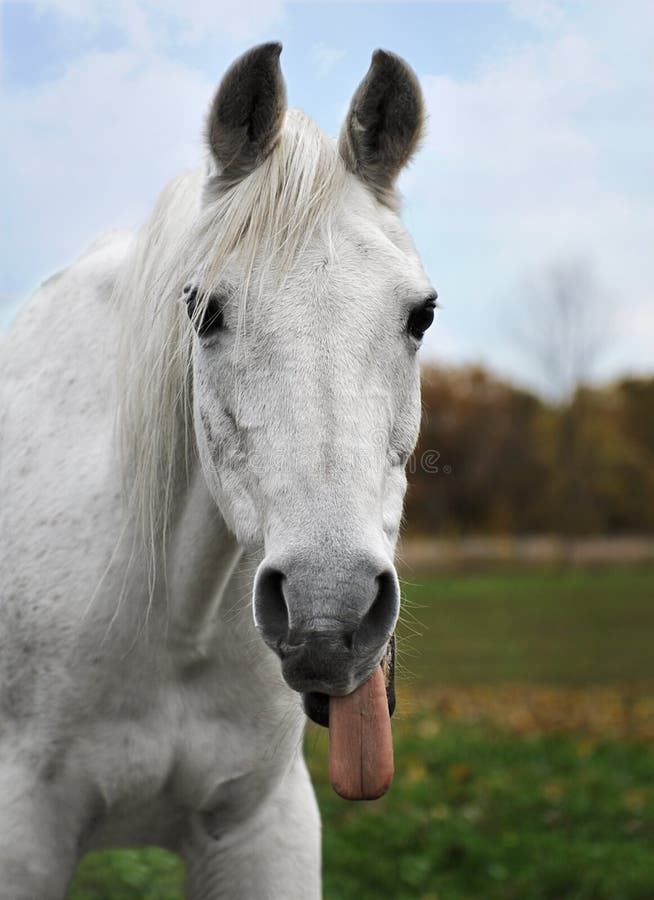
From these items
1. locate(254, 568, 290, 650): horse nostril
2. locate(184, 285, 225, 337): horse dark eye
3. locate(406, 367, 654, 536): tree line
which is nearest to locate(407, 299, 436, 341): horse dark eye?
locate(184, 285, 225, 337): horse dark eye

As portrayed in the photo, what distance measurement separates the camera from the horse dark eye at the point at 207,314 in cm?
227

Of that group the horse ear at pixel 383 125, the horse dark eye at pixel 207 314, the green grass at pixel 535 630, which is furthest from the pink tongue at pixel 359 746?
the green grass at pixel 535 630

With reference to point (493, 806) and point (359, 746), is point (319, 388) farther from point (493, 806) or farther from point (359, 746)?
point (493, 806)

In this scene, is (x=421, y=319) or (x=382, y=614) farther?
(x=421, y=319)

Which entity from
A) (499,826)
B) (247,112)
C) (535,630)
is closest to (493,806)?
(499,826)

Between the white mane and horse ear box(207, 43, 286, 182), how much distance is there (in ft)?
0.15

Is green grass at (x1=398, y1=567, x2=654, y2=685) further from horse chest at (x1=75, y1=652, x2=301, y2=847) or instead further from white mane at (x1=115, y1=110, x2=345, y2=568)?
white mane at (x1=115, y1=110, x2=345, y2=568)

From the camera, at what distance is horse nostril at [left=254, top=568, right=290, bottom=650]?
2.02 metres

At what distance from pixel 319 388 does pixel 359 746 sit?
2.41 ft

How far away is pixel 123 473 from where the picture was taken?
8.97 feet

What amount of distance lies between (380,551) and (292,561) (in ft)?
0.55

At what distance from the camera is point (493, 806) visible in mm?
5957

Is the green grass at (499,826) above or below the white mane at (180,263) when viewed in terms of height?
below

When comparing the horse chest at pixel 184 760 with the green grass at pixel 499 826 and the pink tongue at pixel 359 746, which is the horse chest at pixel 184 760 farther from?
the green grass at pixel 499 826
